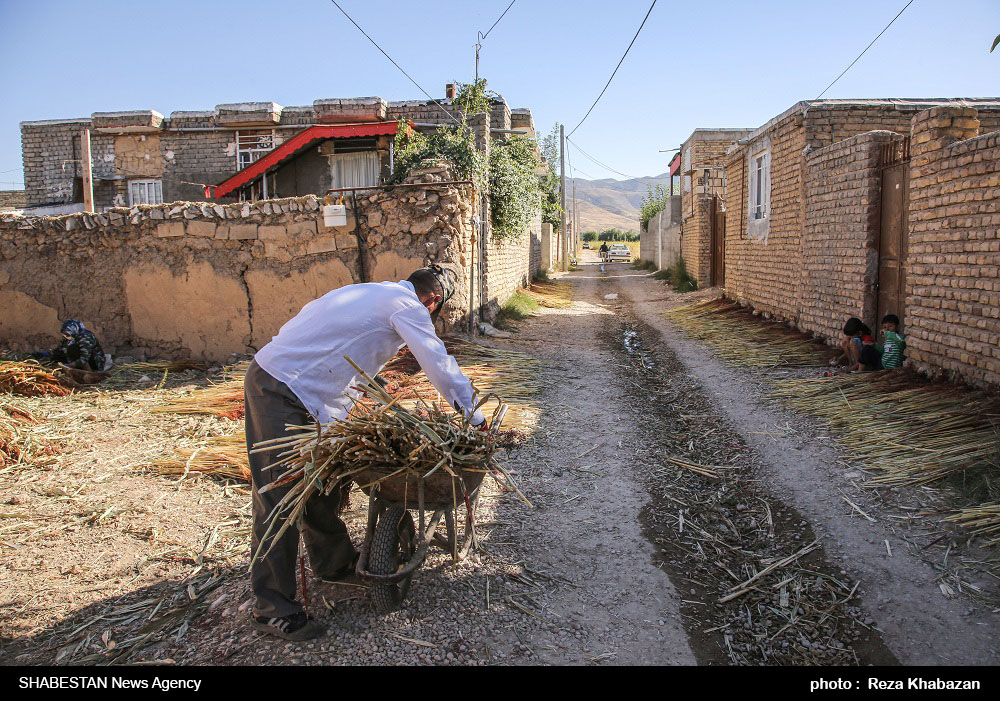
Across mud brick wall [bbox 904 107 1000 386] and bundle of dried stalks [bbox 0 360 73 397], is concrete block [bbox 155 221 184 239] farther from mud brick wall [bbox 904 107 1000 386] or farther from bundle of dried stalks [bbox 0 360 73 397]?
mud brick wall [bbox 904 107 1000 386]

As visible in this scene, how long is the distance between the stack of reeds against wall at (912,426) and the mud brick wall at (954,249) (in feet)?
1.07

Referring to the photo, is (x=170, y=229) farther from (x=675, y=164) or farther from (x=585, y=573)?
(x=675, y=164)

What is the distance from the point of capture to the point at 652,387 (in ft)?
26.0

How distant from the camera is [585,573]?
11.5 feet

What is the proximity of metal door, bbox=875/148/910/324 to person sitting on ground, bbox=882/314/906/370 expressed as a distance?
23.5 inches

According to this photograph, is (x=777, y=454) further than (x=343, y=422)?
Yes

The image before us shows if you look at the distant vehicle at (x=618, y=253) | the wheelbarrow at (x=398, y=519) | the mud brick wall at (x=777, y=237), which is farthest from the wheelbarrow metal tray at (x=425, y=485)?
the distant vehicle at (x=618, y=253)

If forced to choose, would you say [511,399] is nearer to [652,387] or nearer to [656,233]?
[652,387]

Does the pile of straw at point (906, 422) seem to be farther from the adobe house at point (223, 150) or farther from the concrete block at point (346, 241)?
the adobe house at point (223, 150)

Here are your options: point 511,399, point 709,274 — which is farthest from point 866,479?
point 709,274

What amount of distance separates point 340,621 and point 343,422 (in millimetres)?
894
